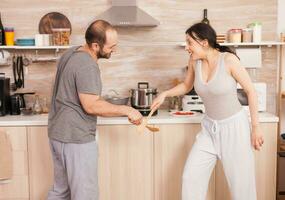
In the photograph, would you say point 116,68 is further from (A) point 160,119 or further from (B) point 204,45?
(B) point 204,45

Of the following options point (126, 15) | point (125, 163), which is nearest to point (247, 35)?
point (126, 15)

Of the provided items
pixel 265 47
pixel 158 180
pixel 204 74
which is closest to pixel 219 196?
pixel 158 180

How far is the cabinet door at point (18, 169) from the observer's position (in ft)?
10.5

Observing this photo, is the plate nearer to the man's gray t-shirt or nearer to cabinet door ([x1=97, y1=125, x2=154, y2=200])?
cabinet door ([x1=97, y1=125, x2=154, y2=200])

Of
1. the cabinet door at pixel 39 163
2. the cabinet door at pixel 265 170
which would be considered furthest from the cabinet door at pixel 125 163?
the cabinet door at pixel 265 170

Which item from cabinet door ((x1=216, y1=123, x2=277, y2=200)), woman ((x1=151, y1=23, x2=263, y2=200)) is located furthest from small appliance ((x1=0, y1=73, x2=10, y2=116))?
cabinet door ((x1=216, y1=123, x2=277, y2=200))

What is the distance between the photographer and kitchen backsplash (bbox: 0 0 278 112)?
3.67 meters

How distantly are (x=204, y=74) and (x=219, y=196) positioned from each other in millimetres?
1058

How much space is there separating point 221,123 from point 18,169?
1.54 metres

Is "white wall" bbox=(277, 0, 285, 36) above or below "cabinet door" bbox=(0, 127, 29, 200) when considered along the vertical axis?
above

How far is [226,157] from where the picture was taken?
267cm

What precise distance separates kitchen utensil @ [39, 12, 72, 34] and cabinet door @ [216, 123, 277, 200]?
5.55 ft

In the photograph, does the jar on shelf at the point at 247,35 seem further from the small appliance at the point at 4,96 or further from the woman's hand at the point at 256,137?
the small appliance at the point at 4,96

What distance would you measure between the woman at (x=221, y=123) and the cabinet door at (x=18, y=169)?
4.03 feet
